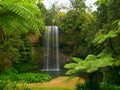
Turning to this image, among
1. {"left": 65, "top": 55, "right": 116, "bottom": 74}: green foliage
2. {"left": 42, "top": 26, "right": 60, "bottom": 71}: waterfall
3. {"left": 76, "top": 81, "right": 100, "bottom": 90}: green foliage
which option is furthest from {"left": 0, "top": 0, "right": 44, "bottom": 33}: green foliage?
{"left": 42, "top": 26, "right": 60, "bottom": 71}: waterfall

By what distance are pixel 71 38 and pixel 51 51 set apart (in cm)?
194

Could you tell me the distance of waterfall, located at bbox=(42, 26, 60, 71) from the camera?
2497cm

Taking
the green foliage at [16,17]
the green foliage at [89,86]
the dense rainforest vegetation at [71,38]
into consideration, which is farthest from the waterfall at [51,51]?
the green foliage at [16,17]

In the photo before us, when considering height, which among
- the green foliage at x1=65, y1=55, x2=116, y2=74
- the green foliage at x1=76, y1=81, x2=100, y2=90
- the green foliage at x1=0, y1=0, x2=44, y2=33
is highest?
the green foliage at x1=0, y1=0, x2=44, y2=33

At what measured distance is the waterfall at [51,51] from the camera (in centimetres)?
2497

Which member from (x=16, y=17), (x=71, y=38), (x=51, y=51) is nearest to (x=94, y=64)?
(x=16, y=17)

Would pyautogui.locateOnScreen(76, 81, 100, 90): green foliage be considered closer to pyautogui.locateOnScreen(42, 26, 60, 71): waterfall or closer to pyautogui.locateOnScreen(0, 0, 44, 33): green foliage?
pyautogui.locateOnScreen(0, 0, 44, 33): green foliage

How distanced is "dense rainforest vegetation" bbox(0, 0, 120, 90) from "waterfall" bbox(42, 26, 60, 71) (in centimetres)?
38

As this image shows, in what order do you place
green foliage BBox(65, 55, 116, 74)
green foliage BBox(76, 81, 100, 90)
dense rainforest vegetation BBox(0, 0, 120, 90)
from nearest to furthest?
1. dense rainforest vegetation BBox(0, 0, 120, 90)
2. green foliage BBox(65, 55, 116, 74)
3. green foliage BBox(76, 81, 100, 90)

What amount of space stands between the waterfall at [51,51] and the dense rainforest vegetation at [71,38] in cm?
38

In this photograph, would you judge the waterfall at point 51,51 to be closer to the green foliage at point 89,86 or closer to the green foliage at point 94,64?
the green foliage at point 89,86

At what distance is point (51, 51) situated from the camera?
2562 cm

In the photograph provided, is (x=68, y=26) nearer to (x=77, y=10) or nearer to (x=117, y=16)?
(x=77, y=10)

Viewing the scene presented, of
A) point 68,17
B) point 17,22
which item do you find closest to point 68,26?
point 68,17
